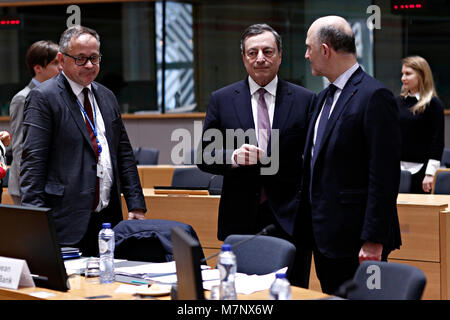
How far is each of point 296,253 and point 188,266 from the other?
1.42 metres

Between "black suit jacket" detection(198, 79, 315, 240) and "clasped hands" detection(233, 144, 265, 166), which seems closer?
"clasped hands" detection(233, 144, 265, 166)

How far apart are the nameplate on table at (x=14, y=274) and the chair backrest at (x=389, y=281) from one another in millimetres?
1182

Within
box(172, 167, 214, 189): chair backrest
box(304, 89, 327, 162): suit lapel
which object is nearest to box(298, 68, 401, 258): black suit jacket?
box(304, 89, 327, 162): suit lapel

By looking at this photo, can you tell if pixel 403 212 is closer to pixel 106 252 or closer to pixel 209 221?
pixel 209 221

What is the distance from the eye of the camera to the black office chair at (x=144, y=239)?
9.85 feet

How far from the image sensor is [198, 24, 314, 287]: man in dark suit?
3162 millimetres

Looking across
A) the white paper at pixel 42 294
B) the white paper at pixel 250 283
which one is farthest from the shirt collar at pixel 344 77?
the white paper at pixel 42 294

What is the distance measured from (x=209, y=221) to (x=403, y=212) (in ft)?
4.70

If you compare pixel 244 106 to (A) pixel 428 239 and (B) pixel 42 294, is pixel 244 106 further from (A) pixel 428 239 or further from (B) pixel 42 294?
(A) pixel 428 239

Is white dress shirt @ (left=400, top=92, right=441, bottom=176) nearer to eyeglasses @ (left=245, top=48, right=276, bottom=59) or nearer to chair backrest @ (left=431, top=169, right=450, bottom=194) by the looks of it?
chair backrest @ (left=431, top=169, right=450, bottom=194)

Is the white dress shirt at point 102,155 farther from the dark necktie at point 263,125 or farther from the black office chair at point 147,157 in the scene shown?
the black office chair at point 147,157

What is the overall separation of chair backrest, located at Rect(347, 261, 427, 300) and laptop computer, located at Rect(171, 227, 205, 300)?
60 cm

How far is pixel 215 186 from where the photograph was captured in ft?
16.2
